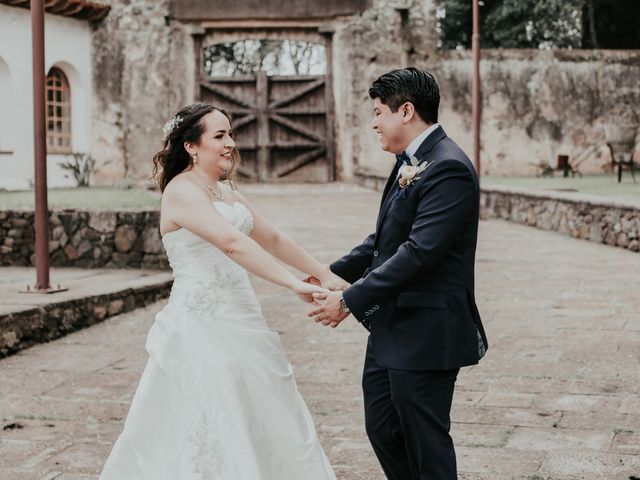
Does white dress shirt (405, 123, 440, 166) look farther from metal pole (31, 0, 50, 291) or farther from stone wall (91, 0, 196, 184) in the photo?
stone wall (91, 0, 196, 184)

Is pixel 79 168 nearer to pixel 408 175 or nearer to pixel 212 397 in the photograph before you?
pixel 212 397

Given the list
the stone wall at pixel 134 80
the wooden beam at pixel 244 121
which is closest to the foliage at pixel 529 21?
the wooden beam at pixel 244 121

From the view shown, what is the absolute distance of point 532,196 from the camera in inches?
541

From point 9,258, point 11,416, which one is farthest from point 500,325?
point 9,258

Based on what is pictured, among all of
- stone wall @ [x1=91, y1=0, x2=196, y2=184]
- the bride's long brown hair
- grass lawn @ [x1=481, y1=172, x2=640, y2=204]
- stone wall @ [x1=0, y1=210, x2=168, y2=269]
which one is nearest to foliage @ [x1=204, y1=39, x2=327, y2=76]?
stone wall @ [x1=91, y1=0, x2=196, y2=184]

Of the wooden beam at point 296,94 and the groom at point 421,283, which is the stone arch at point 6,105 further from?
the groom at point 421,283

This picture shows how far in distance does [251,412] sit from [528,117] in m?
19.0

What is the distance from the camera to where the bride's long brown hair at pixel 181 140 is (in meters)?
3.59

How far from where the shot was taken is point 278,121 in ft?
67.8

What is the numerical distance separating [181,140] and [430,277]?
3.74 feet

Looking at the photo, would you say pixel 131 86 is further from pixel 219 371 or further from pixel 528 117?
pixel 219 371

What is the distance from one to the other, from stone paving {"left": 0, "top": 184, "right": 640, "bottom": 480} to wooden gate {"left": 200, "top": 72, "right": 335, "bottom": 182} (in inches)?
461

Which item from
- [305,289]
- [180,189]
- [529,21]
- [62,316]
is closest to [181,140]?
[180,189]

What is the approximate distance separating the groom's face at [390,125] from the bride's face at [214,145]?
68 cm
